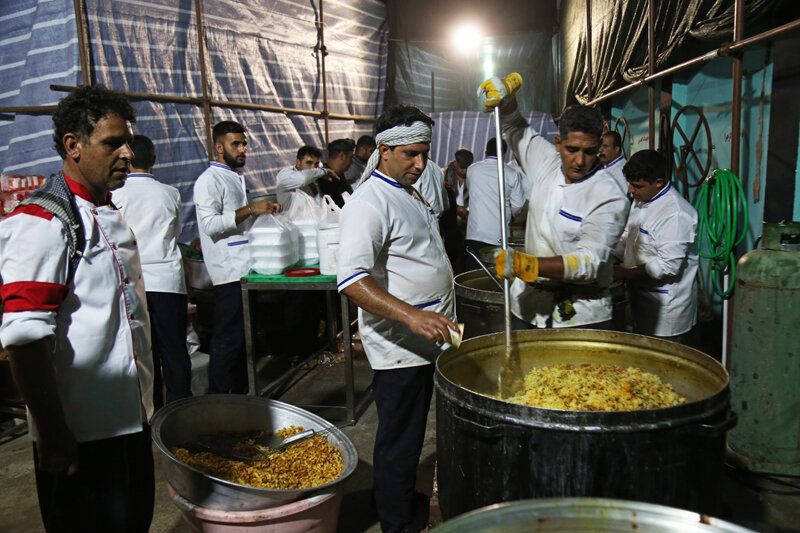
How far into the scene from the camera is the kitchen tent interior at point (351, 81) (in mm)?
4086

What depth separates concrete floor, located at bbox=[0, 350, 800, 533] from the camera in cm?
297

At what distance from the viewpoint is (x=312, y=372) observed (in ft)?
17.6

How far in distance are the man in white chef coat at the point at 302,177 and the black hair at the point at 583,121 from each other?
3172mm

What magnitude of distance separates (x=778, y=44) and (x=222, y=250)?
443cm

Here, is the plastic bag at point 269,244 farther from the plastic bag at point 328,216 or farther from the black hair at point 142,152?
the black hair at point 142,152

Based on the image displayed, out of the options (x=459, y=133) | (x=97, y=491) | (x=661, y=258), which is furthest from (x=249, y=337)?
(x=459, y=133)

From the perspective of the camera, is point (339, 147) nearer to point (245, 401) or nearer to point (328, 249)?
point (328, 249)

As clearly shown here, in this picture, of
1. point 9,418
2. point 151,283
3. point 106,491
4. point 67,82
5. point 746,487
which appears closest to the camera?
point 106,491

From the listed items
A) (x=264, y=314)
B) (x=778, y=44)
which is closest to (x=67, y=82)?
(x=264, y=314)

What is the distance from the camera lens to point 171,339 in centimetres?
417

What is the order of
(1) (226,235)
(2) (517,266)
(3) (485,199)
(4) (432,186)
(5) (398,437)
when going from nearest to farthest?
(2) (517,266)
(5) (398,437)
(1) (226,235)
(4) (432,186)
(3) (485,199)

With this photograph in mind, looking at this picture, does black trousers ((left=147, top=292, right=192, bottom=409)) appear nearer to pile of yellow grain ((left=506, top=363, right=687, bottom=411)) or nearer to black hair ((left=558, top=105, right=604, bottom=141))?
pile of yellow grain ((left=506, top=363, right=687, bottom=411))

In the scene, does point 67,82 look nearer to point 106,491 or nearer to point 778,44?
point 106,491

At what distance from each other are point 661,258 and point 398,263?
220cm
